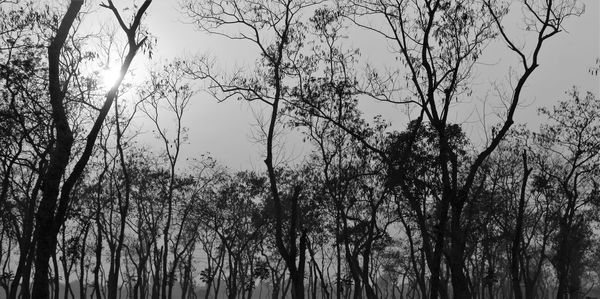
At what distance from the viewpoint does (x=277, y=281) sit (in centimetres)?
5238

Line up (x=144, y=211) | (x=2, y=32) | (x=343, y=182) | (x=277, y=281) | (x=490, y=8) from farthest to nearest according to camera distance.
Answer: (x=277, y=281)
(x=144, y=211)
(x=343, y=182)
(x=2, y=32)
(x=490, y=8)

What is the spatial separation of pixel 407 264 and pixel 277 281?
61.8ft

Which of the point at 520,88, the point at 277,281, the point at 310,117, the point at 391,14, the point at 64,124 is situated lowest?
the point at 277,281

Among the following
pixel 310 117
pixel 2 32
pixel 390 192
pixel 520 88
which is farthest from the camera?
pixel 310 117

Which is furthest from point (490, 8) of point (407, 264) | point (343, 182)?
point (407, 264)

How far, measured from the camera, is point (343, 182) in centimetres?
2806

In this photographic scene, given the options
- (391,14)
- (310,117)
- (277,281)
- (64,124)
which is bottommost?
(277,281)

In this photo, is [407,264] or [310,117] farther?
[407,264]

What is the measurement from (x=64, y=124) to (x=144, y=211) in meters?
Answer: 28.3

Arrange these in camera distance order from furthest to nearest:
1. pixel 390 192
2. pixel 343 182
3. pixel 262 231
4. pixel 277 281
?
pixel 277 281, pixel 262 231, pixel 343 182, pixel 390 192

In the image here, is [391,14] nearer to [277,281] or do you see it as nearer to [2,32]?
[2,32]

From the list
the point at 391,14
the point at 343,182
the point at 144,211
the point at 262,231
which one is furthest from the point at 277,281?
the point at 391,14

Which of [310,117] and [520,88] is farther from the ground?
[310,117]

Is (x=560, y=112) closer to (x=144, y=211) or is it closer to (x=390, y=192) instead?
(x=390, y=192)
